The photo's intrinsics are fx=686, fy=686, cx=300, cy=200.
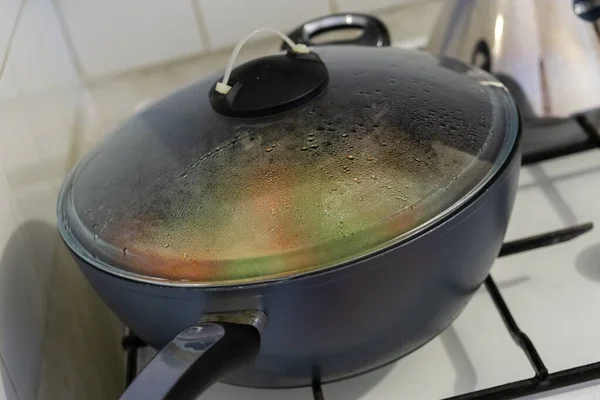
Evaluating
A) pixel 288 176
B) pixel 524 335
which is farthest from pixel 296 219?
pixel 524 335

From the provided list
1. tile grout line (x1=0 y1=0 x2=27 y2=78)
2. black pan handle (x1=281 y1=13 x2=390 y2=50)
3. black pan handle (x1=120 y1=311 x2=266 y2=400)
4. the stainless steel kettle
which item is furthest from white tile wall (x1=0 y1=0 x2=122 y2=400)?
the stainless steel kettle

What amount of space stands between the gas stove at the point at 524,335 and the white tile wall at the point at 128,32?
0.38 m

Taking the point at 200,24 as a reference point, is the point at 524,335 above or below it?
below

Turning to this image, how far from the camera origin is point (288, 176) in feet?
A: 1.21

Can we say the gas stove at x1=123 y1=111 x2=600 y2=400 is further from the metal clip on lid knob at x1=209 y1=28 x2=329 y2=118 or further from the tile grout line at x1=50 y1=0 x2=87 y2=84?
the tile grout line at x1=50 y1=0 x2=87 y2=84

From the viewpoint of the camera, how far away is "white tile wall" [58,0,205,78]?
751mm

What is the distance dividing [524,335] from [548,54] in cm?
25

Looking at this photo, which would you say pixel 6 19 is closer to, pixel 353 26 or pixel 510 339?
pixel 353 26

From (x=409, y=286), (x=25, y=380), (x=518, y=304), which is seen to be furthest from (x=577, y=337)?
(x=25, y=380)

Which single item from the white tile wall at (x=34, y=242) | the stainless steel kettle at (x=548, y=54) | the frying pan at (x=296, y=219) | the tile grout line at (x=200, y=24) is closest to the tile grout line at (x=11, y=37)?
the white tile wall at (x=34, y=242)

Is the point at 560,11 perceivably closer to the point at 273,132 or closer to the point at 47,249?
the point at 273,132

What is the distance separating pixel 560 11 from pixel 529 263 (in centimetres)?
21

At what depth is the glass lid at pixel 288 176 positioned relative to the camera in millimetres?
337

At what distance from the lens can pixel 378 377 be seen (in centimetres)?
46
